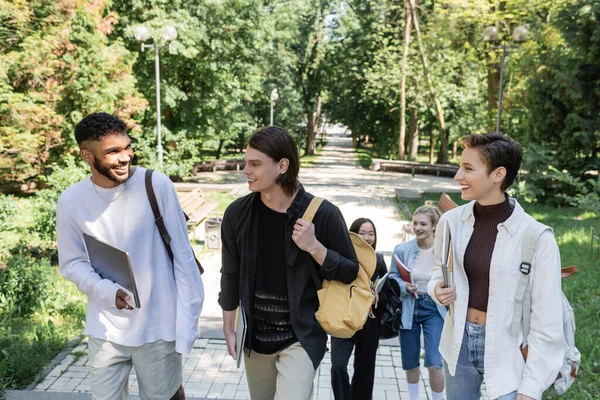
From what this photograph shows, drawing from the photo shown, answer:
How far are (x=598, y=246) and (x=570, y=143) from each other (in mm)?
8379

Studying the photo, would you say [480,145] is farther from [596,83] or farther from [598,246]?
[596,83]

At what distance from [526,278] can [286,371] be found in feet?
3.95

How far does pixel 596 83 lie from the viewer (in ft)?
49.1

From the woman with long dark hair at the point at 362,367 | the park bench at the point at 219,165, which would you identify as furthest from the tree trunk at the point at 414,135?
the woman with long dark hair at the point at 362,367

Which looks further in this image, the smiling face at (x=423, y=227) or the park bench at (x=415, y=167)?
the park bench at (x=415, y=167)

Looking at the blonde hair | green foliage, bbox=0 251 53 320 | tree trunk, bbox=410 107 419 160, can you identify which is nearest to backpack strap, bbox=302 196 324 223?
the blonde hair

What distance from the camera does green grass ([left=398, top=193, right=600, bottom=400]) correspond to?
4.84 metres

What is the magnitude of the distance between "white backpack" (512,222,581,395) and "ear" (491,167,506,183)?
25 centimetres

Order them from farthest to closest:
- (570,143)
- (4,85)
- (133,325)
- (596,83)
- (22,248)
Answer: (570,143) → (596,83) → (4,85) → (22,248) → (133,325)

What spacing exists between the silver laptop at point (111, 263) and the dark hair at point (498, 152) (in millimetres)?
1689

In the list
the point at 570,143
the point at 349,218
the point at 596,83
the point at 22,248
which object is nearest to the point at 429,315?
the point at 22,248

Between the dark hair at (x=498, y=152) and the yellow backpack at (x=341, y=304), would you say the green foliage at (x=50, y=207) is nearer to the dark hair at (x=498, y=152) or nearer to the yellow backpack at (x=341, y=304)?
the yellow backpack at (x=341, y=304)

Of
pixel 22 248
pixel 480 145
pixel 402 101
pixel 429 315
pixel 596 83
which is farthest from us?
pixel 402 101

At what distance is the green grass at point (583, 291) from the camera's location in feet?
15.9
